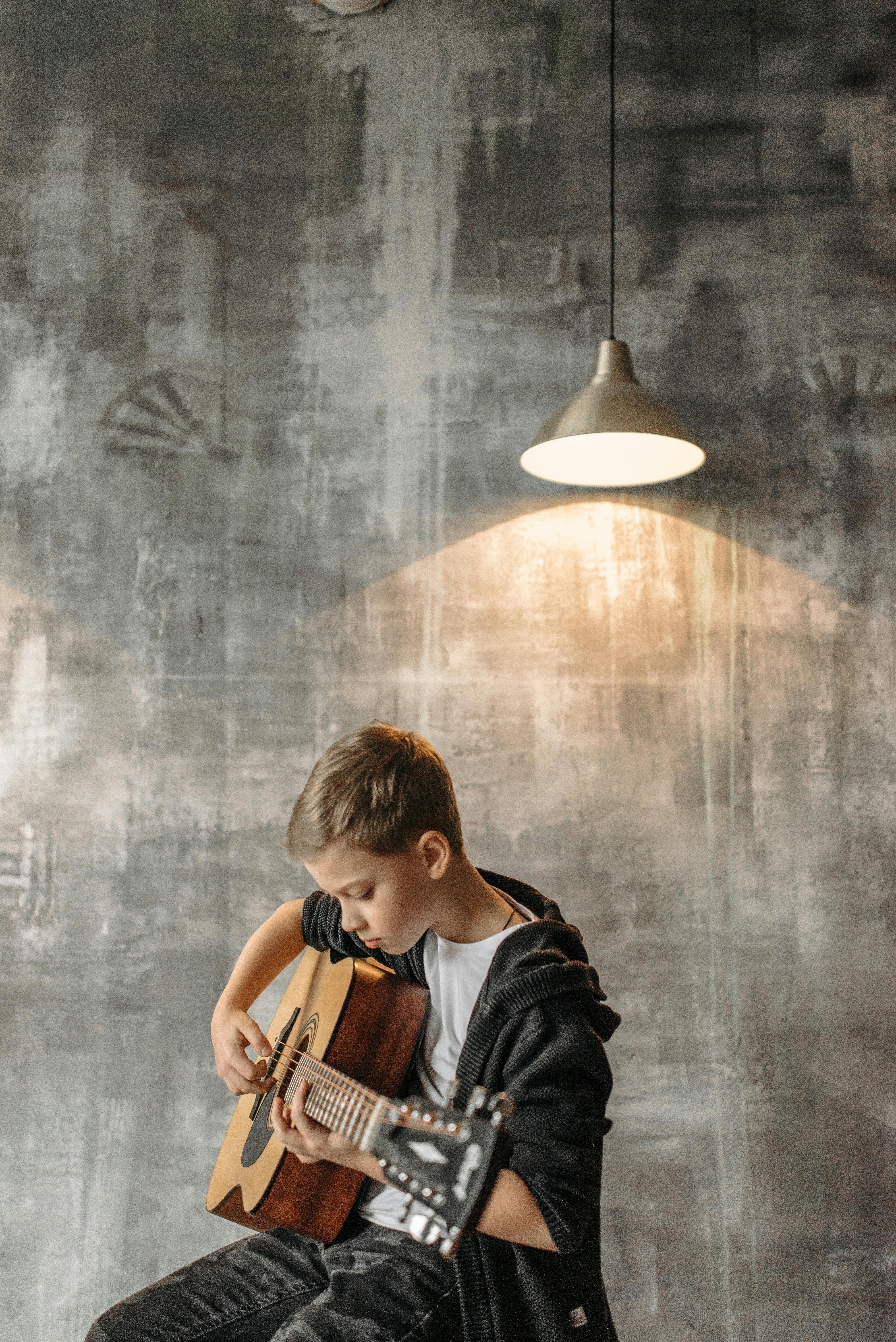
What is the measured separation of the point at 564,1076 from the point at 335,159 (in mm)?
2403

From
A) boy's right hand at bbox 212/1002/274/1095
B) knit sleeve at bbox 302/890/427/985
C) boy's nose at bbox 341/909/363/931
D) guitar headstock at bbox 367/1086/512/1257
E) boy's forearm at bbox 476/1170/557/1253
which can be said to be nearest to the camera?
guitar headstock at bbox 367/1086/512/1257

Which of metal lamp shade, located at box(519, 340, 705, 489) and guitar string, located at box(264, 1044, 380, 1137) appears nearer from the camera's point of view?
guitar string, located at box(264, 1044, 380, 1137)

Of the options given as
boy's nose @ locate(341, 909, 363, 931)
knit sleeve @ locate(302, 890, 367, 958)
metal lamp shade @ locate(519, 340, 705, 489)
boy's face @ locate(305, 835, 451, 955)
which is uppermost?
metal lamp shade @ locate(519, 340, 705, 489)

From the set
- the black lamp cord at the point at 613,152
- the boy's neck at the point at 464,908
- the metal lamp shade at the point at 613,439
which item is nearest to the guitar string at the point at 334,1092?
the boy's neck at the point at 464,908

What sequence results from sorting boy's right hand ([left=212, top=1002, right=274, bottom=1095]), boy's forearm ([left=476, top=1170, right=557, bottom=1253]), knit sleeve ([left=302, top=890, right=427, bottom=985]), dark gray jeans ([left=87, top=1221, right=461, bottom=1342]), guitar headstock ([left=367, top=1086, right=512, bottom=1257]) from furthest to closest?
boy's right hand ([left=212, top=1002, right=274, bottom=1095]), knit sleeve ([left=302, top=890, right=427, bottom=985]), dark gray jeans ([left=87, top=1221, right=461, bottom=1342]), boy's forearm ([left=476, top=1170, right=557, bottom=1253]), guitar headstock ([left=367, top=1086, right=512, bottom=1257])

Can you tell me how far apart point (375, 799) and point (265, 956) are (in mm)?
581

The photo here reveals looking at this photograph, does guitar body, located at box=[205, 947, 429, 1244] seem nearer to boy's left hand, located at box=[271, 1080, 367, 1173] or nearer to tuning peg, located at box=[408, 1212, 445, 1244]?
boy's left hand, located at box=[271, 1080, 367, 1173]

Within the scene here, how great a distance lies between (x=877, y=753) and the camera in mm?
2350

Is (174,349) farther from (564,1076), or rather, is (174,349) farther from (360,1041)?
(564,1076)

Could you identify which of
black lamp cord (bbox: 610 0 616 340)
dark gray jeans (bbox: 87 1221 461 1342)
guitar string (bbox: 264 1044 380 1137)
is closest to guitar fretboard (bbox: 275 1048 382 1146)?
guitar string (bbox: 264 1044 380 1137)

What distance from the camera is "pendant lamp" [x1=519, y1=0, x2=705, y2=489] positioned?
196 centimetres

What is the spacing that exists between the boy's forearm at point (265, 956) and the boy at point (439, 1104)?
146 millimetres

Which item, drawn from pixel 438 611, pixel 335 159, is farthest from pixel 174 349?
pixel 438 611

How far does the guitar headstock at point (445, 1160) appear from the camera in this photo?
38.9 inches
